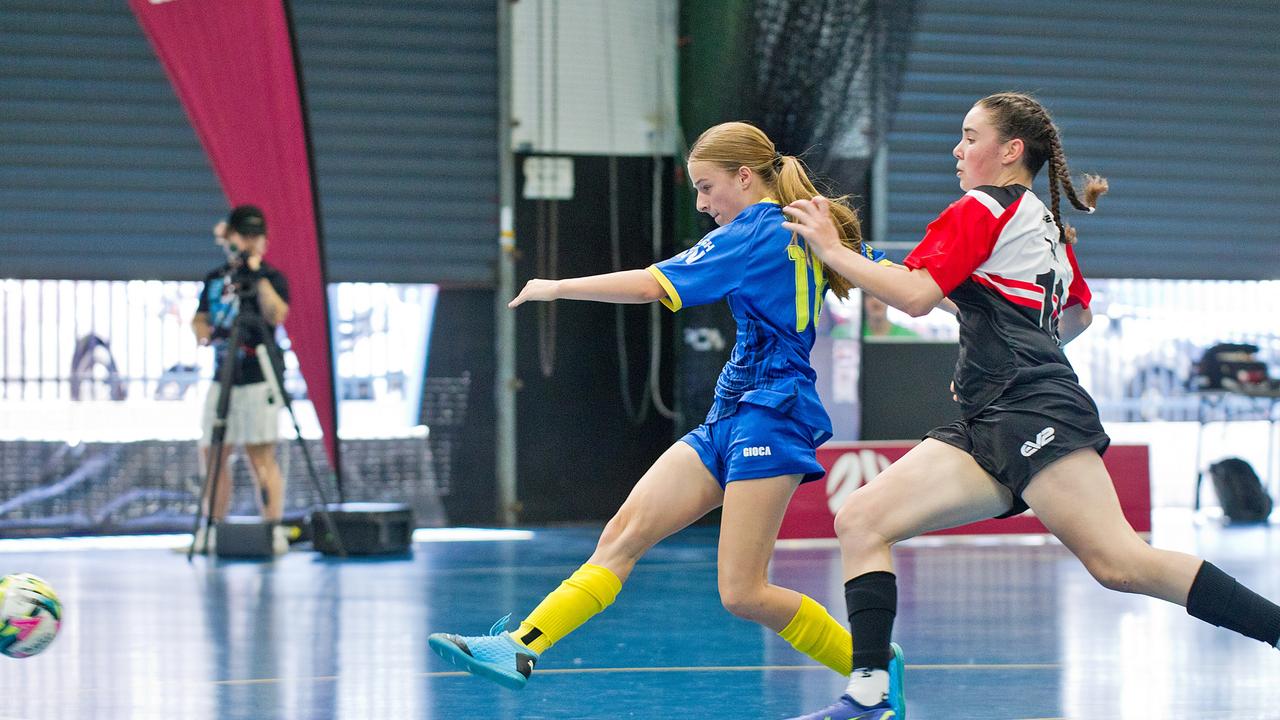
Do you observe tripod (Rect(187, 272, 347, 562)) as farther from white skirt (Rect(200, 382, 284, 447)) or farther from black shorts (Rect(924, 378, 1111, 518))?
black shorts (Rect(924, 378, 1111, 518))

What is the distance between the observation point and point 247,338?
7273 millimetres

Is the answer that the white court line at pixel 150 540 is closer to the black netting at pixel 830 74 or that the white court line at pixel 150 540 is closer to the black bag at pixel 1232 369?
the black netting at pixel 830 74

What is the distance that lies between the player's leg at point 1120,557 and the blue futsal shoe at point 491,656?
1.14m

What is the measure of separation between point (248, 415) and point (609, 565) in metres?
4.48

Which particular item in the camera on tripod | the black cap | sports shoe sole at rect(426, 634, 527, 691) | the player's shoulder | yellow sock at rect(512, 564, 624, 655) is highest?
the black cap

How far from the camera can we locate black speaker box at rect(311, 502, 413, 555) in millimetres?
7207

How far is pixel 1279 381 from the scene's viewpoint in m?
8.79

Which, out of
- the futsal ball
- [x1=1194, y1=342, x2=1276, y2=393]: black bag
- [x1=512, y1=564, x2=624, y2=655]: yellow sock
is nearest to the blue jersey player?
[x1=512, y1=564, x2=624, y2=655]: yellow sock

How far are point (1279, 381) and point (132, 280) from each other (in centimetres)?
708

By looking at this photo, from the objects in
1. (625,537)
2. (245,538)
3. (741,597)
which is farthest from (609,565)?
(245,538)

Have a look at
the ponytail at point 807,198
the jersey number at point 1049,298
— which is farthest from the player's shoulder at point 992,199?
the ponytail at point 807,198

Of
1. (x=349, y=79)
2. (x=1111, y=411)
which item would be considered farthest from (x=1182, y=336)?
(x=349, y=79)

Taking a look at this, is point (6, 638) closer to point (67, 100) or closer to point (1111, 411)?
point (67, 100)

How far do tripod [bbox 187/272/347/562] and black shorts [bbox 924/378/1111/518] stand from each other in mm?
4587
